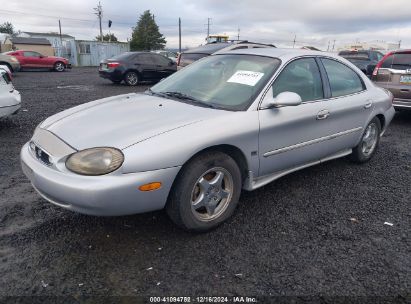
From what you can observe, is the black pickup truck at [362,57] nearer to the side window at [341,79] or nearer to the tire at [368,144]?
the tire at [368,144]

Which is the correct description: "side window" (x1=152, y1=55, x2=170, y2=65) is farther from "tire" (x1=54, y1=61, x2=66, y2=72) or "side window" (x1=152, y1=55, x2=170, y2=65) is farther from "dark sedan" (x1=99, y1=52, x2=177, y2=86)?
"tire" (x1=54, y1=61, x2=66, y2=72)

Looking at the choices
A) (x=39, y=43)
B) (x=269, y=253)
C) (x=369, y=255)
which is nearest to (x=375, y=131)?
(x=369, y=255)

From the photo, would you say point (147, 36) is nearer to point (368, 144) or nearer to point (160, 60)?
point (160, 60)

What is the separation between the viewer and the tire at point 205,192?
2496mm

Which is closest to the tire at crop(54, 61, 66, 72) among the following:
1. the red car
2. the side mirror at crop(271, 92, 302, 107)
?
the red car

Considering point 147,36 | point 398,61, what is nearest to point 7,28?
point 147,36

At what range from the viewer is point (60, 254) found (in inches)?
96.9

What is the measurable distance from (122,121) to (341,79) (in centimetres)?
267

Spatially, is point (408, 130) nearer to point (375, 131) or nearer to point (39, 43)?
point (375, 131)

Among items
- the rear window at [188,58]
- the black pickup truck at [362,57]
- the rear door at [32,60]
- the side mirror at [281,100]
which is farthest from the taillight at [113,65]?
the side mirror at [281,100]

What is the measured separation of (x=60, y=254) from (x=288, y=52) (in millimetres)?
2849

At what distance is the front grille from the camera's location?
8.26ft

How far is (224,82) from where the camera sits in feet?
10.6

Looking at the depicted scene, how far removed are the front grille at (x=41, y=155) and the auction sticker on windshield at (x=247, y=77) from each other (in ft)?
5.78
